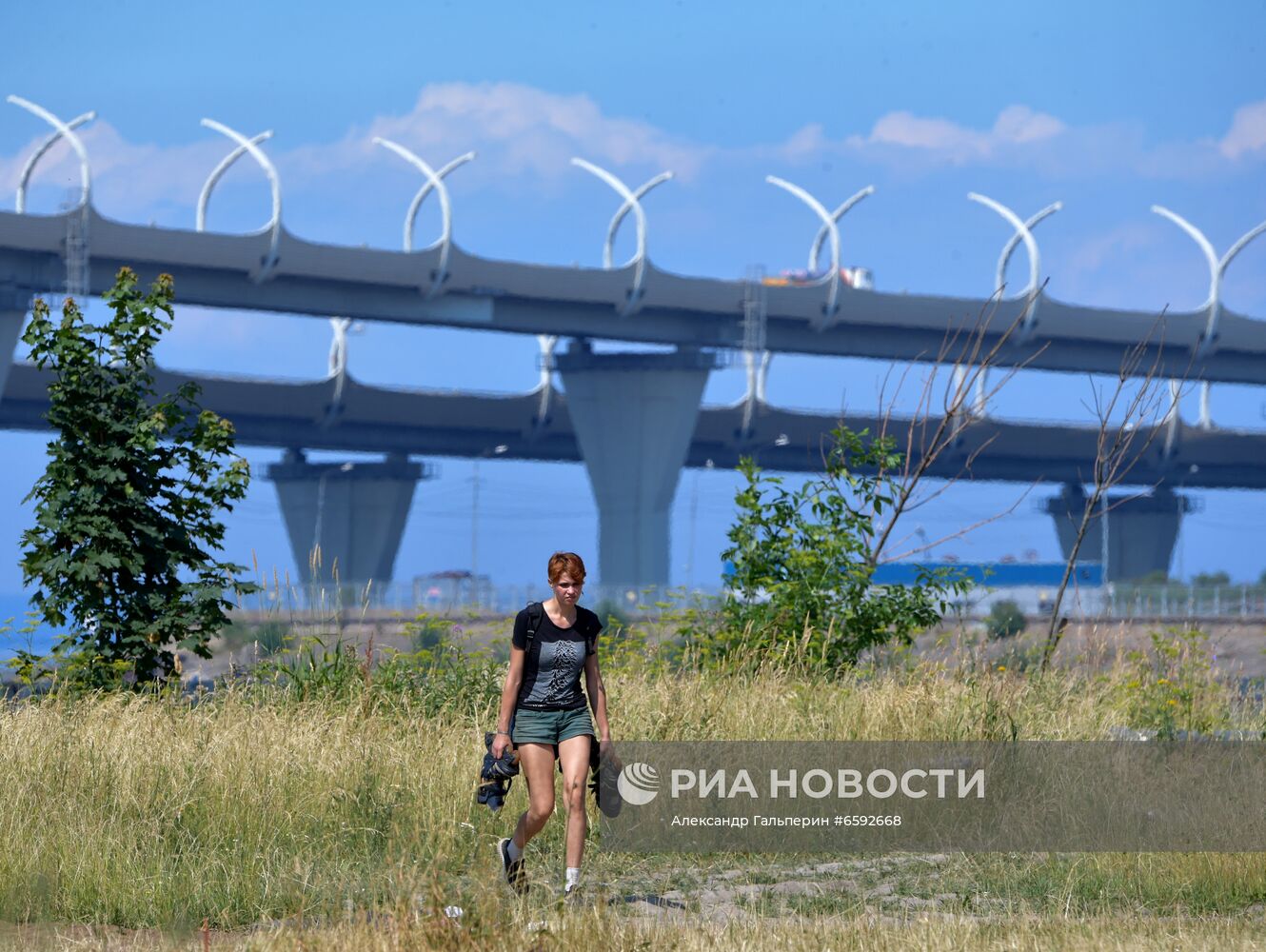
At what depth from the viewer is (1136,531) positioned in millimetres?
100938

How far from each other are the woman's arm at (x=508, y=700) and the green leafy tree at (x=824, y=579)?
19.9 ft

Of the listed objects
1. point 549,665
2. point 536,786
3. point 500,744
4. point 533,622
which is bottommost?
point 536,786

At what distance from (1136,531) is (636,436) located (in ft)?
134

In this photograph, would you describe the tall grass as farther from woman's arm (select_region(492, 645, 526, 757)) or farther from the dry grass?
woman's arm (select_region(492, 645, 526, 757))

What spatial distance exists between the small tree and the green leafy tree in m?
4.14

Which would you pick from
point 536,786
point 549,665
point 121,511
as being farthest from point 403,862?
point 121,511

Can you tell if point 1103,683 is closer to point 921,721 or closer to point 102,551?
point 921,721

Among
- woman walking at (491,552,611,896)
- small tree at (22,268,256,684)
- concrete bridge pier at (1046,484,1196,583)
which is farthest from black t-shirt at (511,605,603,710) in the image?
concrete bridge pier at (1046,484,1196,583)

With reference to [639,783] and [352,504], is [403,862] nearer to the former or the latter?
[639,783]

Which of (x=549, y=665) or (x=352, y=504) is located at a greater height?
(x=352, y=504)

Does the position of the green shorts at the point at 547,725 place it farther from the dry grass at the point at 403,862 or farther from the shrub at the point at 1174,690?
the shrub at the point at 1174,690

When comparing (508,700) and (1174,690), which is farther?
(1174,690)

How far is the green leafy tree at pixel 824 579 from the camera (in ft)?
46.2

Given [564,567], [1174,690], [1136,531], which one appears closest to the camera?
[564,567]
